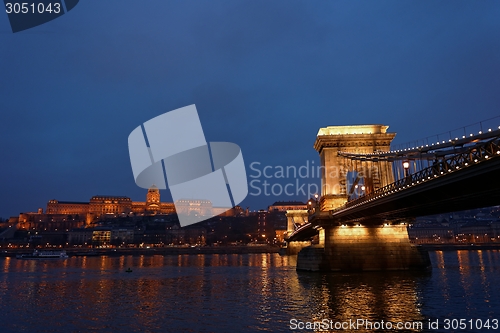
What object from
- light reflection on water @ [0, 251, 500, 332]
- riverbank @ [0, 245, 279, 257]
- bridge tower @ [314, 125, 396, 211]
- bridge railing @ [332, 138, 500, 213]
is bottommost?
light reflection on water @ [0, 251, 500, 332]

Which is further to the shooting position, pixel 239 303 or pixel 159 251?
pixel 159 251

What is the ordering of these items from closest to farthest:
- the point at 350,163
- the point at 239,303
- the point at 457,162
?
the point at 457,162
the point at 239,303
the point at 350,163

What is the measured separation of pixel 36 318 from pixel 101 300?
5.90 meters

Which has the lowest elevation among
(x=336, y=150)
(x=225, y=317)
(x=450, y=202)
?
(x=225, y=317)

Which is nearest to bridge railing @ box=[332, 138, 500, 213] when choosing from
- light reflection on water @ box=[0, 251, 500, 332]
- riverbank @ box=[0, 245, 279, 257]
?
light reflection on water @ box=[0, 251, 500, 332]

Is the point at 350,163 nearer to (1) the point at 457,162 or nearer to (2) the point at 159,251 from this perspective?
(1) the point at 457,162

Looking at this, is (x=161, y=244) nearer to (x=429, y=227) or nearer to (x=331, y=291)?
(x=429, y=227)

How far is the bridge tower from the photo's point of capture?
44.7 meters

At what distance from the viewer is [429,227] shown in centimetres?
17162

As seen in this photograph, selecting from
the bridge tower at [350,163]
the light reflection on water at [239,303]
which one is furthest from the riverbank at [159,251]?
the light reflection on water at [239,303]

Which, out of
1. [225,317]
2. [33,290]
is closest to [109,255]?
[33,290]

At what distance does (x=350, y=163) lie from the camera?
4575cm

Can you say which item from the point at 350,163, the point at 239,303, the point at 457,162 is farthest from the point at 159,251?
the point at 457,162

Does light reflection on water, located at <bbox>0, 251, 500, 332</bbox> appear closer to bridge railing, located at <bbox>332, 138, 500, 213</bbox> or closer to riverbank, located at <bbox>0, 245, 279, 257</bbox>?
bridge railing, located at <bbox>332, 138, 500, 213</bbox>
